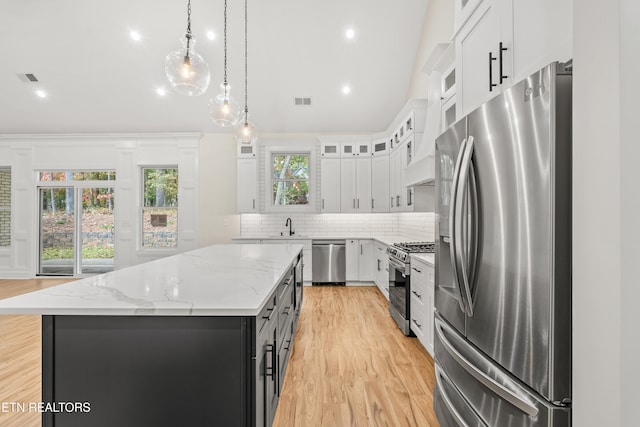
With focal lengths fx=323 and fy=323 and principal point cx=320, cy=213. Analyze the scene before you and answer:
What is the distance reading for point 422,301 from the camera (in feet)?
9.74

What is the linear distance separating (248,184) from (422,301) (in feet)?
13.6

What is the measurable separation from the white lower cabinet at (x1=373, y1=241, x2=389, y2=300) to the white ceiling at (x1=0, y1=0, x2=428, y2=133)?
Result: 97.2 inches

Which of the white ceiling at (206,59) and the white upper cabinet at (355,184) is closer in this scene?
the white ceiling at (206,59)

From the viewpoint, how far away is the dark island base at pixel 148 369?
4.30 ft

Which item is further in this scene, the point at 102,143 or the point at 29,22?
the point at 102,143

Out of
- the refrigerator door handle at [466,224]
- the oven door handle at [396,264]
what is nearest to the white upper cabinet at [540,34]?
the refrigerator door handle at [466,224]

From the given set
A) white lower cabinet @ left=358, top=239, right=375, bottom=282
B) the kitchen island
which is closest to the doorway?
white lower cabinet @ left=358, top=239, right=375, bottom=282

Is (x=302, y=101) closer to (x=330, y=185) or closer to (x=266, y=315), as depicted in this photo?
(x=330, y=185)

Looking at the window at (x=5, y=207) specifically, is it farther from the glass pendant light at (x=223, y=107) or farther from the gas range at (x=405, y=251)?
the gas range at (x=405, y=251)

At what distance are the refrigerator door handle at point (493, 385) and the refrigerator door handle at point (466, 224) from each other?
0.22 m

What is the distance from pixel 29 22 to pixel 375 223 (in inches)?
248

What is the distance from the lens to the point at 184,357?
1320mm

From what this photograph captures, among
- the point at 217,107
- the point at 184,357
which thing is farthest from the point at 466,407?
the point at 217,107

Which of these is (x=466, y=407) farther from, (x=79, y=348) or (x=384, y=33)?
(x=384, y=33)
